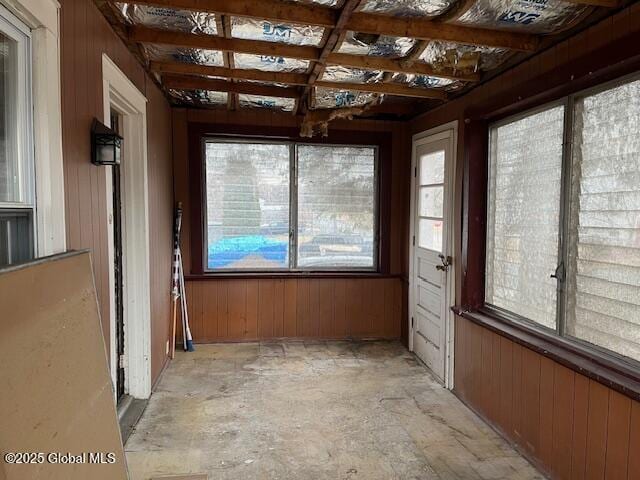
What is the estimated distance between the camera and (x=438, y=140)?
3941mm

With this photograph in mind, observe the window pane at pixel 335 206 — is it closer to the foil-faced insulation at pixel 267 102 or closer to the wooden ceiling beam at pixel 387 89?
the foil-faced insulation at pixel 267 102

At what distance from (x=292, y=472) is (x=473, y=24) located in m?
2.65

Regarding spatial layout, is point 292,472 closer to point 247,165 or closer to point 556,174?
point 556,174

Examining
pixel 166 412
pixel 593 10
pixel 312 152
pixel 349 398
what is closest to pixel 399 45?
pixel 593 10

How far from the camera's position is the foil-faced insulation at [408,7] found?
2.24 meters

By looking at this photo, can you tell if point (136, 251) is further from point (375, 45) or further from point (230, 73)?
point (375, 45)

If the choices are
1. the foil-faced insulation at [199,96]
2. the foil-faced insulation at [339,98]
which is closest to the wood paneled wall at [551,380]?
the foil-faced insulation at [339,98]

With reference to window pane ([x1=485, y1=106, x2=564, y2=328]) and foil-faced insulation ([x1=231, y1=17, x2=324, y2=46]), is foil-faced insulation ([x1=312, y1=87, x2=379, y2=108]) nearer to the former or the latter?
foil-faced insulation ([x1=231, y1=17, x2=324, y2=46])

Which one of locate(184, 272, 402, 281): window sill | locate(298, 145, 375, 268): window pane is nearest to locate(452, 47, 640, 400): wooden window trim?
locate(184, 272, 402, 281): window sill

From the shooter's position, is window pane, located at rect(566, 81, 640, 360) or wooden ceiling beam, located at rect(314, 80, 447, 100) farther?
wooden ceiling beam, located at rect(314, 80, 447, 100)

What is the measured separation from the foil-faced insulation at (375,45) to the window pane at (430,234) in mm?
1615

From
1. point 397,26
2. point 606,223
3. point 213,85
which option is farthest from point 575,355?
point 213,85

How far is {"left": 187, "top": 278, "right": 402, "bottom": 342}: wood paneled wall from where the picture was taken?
4703 mm

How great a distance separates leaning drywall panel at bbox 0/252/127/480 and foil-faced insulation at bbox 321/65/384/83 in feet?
7.31
